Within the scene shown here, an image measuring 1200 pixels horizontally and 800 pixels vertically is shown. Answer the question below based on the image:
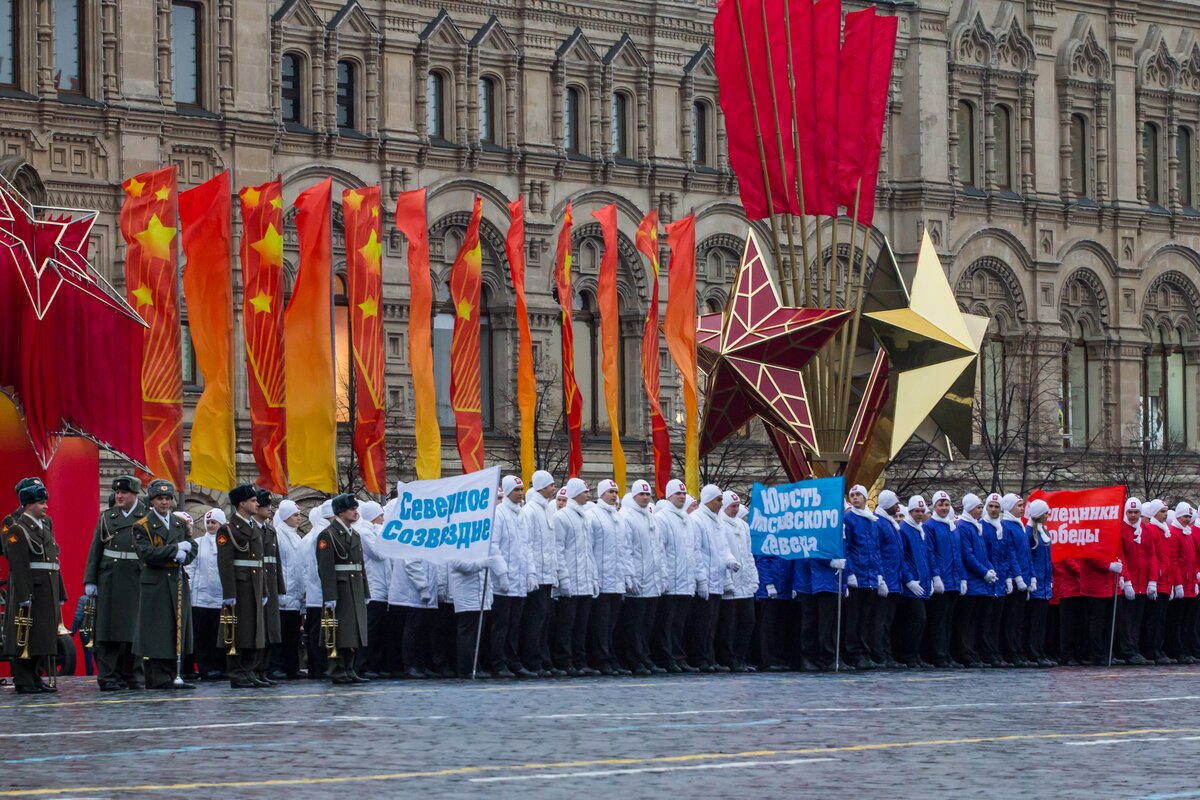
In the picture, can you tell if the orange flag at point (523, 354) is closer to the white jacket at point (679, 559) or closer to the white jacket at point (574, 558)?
the white jacket at point (679, 559)

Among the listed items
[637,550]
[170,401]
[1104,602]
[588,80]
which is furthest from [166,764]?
[588,80]

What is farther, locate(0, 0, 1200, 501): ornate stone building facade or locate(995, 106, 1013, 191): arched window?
locate(995, 106, 1013, 191): arched window

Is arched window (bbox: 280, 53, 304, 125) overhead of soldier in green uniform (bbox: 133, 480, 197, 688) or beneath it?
overhead

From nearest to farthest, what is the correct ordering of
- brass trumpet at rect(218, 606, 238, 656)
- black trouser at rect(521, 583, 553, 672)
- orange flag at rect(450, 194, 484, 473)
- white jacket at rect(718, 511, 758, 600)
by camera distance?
brass trumpet at rect(218, 606, 238, 656) → black trouser at rect(521, 583, 553, 672) → white jacket at rect(718, 511, 758, 600) → orange flag at rect(450, 194, 484, 473)

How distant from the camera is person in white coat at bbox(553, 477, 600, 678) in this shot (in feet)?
72.2

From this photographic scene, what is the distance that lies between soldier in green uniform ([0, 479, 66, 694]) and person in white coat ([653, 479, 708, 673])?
591 cm

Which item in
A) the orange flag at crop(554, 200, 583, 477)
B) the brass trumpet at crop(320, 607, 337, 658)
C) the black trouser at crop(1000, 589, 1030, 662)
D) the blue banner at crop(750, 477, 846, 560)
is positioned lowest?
the black trouser at crop(1000, 589, 1030, 662)

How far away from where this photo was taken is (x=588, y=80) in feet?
138

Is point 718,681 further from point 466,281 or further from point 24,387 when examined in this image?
point 466,281

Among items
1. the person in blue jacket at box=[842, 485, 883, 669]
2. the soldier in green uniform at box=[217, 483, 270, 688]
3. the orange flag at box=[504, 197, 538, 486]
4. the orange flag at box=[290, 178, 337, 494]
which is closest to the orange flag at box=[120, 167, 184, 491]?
the orange flag at box=[290, 178, 337, 494]

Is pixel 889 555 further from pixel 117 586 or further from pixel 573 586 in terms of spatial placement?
pixel 117 586

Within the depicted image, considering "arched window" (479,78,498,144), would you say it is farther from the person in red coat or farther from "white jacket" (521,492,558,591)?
"white jacket" (521,492,558,591)

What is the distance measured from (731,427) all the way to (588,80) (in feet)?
49.6

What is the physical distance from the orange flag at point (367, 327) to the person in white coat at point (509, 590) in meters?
5.06
